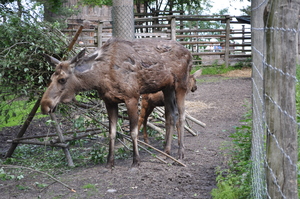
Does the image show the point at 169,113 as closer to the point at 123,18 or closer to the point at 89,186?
the point at 123,18

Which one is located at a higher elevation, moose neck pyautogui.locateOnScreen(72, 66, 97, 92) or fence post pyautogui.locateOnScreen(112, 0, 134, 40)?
fence post pyautogui.locateOnScreen(112, 0, 134, 40)

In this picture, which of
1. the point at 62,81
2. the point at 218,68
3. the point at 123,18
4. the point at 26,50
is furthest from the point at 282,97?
the point at 218,68

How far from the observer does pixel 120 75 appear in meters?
6.40

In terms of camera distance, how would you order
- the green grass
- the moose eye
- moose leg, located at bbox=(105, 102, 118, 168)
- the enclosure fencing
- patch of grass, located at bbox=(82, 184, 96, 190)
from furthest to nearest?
the green grass, moose leg, located at bbox=(105, 102, 118, 168), the moose eye, patch of grass, located at bbox=(82, 184, 96, 190), the enclosure fencing

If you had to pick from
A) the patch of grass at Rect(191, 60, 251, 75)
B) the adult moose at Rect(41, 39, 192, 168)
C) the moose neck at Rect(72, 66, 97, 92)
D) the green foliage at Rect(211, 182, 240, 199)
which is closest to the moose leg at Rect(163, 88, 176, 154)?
the adult moose at Rect(41, 39, 192, 168)

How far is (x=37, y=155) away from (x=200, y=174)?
11.7 feet

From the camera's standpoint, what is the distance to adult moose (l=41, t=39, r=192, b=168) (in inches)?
246

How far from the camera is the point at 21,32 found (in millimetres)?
7141

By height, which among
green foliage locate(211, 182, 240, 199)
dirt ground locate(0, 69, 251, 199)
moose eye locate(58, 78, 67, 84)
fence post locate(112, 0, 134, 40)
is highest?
fence post locate(112, 0, 134, 40)

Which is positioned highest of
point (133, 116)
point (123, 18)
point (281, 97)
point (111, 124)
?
point (123, 18)

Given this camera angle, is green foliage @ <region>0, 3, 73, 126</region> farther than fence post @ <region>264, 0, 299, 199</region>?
Yes

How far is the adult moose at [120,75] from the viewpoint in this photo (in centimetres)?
→ 625

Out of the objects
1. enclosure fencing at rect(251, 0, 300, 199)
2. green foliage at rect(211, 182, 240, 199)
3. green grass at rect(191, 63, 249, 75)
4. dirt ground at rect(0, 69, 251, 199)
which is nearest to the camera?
enclosure fencing at rect(251, 0, 300, 199)

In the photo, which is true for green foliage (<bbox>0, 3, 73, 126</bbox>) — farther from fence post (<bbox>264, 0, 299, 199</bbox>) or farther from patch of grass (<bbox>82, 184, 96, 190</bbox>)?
fence post (<bbox>264, 0, 299, 199</bbox>)
